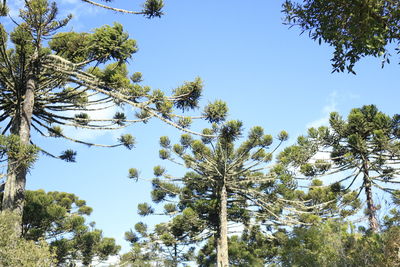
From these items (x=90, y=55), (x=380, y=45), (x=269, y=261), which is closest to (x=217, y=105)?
(x=90, y=55)

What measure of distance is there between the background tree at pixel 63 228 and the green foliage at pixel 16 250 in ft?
12.0

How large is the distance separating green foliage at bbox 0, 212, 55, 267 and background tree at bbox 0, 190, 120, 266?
366 centimetres

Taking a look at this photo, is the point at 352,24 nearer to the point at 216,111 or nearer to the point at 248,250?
the point at 216,111

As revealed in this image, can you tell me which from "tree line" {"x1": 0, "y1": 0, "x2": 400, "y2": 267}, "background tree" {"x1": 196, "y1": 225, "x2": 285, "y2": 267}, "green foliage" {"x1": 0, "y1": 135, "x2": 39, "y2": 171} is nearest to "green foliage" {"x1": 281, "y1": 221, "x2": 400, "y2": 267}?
"tree line" {"x1": 0, "y1": 0, "x2": 400, "y2": 267}

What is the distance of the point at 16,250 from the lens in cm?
726

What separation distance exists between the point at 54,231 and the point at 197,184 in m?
8.79

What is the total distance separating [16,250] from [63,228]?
1009cm

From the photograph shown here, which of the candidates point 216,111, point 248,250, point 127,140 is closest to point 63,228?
point 127,140

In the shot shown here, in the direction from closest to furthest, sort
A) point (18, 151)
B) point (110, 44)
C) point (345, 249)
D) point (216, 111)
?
1. point (18, 151)
2. point (110, 44)
3. point (345, 249)
4. point (216, 111)

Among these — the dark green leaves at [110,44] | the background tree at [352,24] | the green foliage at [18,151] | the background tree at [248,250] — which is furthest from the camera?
the background tree at [248,250]

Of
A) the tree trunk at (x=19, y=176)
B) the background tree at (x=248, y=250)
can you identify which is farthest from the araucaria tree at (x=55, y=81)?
the background tree at (x=248, y=250)

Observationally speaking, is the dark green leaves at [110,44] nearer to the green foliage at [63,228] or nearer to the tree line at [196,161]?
Answer: the tree line at [196,161]

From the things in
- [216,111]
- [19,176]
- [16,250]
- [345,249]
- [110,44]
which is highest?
[110,44]

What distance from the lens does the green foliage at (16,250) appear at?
7.16m
